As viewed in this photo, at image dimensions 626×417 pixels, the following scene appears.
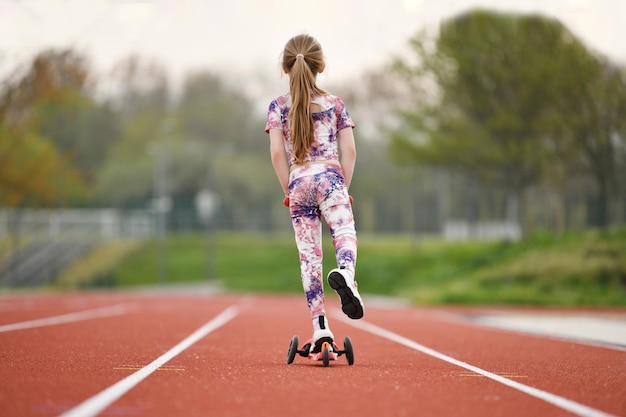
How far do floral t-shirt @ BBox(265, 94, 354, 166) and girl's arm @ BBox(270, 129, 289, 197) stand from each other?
6 centimetres

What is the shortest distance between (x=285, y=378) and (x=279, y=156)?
6.29ft

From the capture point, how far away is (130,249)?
68.6 meters

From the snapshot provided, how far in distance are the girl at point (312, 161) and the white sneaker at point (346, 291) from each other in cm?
52

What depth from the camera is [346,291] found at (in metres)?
7.74

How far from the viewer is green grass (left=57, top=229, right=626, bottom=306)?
3409 centimetres

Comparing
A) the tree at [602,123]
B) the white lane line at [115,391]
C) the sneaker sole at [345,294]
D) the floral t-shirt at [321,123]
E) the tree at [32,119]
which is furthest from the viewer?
the tree at [32,119]

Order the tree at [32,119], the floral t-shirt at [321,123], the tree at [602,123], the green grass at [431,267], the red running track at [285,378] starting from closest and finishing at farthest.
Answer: the red running track at [285,378]
the floral t-shirt at [321,123]
the green grass at [431,267]
the tree at [602,123]
the tree at [32,119]

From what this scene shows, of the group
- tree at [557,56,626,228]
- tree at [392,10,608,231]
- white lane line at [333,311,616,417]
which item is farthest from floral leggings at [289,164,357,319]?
tree at [392,10,608,231]

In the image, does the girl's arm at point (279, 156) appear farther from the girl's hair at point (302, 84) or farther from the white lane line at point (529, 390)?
the white lane line at point (529, 390)

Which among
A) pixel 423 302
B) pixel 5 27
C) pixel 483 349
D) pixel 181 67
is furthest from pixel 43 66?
pixel 181 67

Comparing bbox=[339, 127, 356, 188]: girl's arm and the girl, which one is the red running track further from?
bbox=[339, 127, 356, 188]: girl's arm

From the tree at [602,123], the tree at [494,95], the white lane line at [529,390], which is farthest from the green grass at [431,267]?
the white lane line at [529,390]

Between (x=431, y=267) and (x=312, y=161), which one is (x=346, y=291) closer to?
(x=312, y=161)

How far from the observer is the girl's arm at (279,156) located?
8.43m
